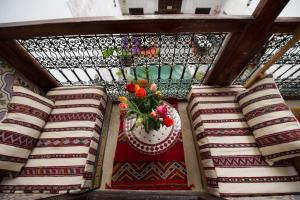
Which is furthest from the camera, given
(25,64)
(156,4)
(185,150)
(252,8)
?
(156,4)

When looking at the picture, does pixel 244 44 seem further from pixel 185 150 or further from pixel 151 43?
pixel 185 150

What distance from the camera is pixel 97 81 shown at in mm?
2072

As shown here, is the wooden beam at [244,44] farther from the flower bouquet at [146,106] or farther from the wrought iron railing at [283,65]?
the flower bouquet at [146,106]

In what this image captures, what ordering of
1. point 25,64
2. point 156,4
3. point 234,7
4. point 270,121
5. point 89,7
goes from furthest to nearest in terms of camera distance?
point 156,4, point 234,7, point 89,7, point 25,64, point 270,121

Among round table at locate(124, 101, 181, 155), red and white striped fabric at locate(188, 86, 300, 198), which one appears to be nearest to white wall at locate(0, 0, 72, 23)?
round table at locate(124, 101, 181, 155)

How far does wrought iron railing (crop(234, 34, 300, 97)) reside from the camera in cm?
150

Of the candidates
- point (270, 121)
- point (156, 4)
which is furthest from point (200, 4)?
point (270, 121)

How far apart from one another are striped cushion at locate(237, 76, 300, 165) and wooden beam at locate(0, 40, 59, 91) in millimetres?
1873

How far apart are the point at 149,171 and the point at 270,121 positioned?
3.79 feet

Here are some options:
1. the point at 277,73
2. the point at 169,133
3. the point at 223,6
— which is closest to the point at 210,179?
the point at 169,133

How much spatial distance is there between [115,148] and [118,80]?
75 centimetres

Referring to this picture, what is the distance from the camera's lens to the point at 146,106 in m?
1.36

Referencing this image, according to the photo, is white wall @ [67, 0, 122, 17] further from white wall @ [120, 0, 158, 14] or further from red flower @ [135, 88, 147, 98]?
red flower @ [135, 88, 147, 98]

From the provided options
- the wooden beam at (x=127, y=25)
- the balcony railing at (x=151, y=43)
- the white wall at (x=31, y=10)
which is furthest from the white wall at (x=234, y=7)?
the white wall at (x=31, y=10)
